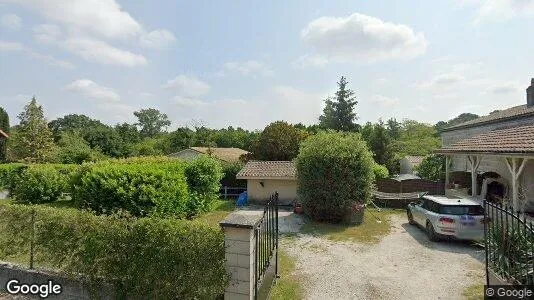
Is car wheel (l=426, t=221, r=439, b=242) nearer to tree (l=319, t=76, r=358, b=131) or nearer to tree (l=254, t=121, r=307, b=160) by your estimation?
tree (l=254, t=121, r=307, b=160)

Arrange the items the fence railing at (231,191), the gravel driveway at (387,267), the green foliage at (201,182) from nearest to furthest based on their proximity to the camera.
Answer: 1. the gravel driveway at (387,267)
2. the green foliage at (201,182)
3. the fence railing at (231,191)

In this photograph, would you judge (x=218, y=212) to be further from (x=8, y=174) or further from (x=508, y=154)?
(x=8, y=174)

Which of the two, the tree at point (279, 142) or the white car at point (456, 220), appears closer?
the white car at point (456, 220)

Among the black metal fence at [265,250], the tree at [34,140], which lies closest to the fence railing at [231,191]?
the black metal fence at [265,250]

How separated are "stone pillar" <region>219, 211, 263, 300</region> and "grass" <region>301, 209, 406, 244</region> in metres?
7.48

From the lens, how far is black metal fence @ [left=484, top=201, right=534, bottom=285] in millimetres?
4707

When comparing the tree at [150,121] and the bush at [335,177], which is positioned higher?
the tree at [150,121]

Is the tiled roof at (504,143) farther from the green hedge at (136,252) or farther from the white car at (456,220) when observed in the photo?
the green hedge at (136,252)

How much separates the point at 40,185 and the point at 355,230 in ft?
63.0

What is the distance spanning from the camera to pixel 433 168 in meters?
25.0

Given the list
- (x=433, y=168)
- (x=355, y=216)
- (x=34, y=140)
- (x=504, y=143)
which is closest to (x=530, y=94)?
(x=433, y=168)

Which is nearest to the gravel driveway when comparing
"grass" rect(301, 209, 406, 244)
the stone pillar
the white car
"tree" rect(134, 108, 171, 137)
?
the white car

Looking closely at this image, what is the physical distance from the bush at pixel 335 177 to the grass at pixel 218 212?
4728mm

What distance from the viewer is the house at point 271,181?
66.7ft
